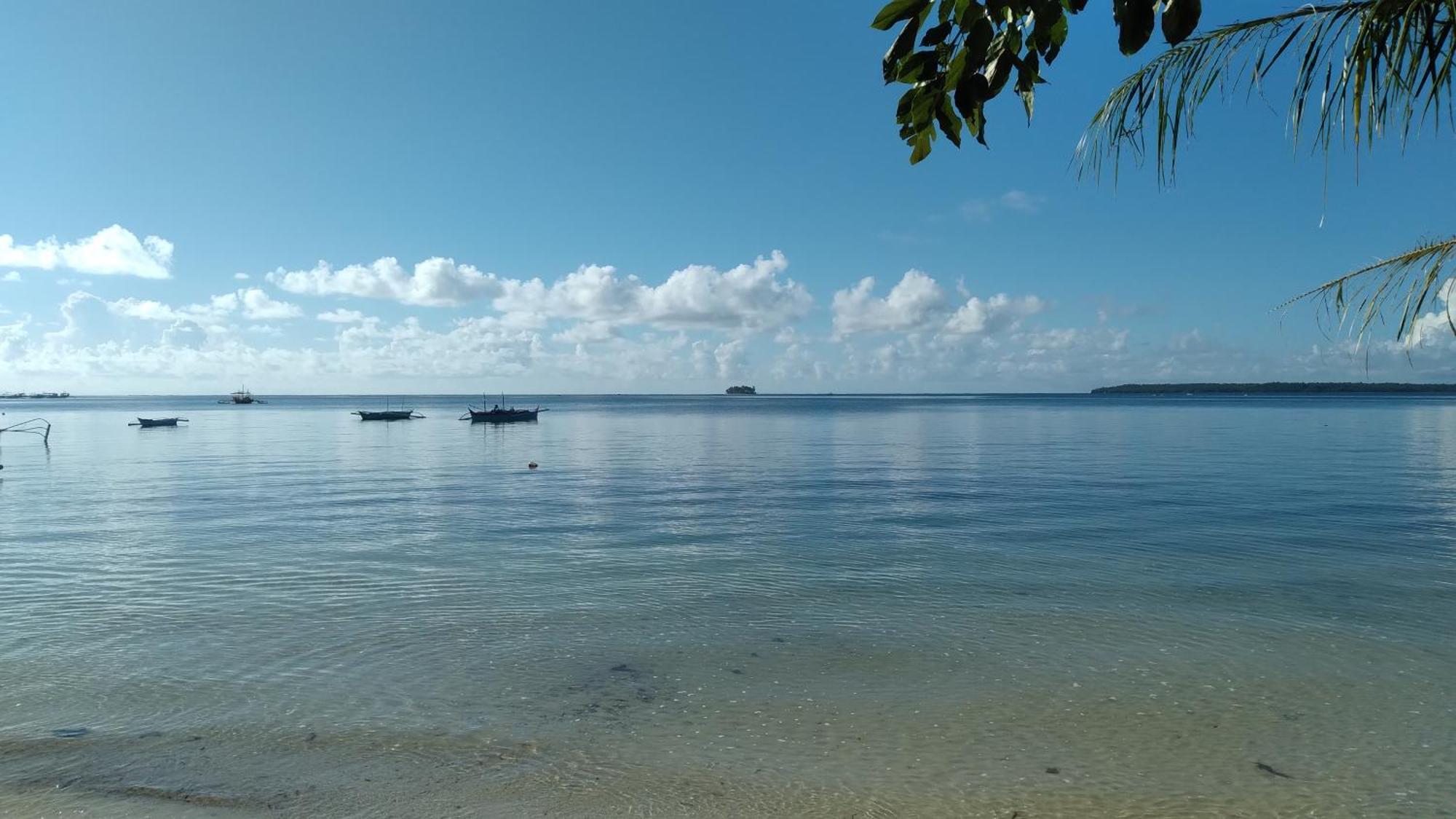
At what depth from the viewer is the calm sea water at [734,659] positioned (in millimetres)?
6641

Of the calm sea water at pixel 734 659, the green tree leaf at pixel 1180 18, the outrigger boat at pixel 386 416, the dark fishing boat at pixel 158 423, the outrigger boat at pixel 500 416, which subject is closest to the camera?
the green tree leaf at pixel 1180 18

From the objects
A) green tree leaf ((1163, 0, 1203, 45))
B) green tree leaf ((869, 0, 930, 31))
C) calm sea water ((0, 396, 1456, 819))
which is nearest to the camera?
green tree leaf ((1163, 0, 1203, 45))

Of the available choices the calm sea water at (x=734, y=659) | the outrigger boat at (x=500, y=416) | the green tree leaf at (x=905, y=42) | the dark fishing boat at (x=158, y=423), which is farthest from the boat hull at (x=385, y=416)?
the green tree leaf at (x=905, y=42)

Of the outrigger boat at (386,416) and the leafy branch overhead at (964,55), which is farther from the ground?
the leafy branch overhead at (964,55)

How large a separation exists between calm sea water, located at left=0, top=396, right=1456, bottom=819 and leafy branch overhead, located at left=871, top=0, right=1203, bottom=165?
17.7 feet

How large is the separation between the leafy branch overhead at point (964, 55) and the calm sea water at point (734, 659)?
17.7ft

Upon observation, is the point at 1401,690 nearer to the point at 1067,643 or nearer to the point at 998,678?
the point at 1067,643

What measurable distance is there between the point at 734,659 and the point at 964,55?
849 cm

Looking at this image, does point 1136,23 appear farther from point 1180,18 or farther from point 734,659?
point 734,659

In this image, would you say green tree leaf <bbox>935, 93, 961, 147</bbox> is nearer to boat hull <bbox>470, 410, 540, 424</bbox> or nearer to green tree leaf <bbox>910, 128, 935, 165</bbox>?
green tree leaf <bbox>910, 128, 935, 165</bbox>

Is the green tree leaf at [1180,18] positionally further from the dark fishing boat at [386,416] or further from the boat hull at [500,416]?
the dark fishing boat at [386,416]

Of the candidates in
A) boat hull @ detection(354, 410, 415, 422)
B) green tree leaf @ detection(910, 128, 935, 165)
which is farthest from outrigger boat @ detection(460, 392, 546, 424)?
green tree leaf @ detection(910, 128, 935, 165)

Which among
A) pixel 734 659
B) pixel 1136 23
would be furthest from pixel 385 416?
pixel 1136 23

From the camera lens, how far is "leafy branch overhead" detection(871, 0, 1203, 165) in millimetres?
2365
